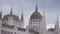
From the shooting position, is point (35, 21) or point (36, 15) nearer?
point (35, 21)

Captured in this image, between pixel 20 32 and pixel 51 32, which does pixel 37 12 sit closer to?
pixel 51 32

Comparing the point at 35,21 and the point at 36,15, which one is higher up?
the point at 36,15

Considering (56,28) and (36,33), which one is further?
(56,28)

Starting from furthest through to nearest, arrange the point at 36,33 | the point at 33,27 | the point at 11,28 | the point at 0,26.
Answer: the point at 33,27 → the point at 36,33 → the point at 11,28 → the point at 0,26

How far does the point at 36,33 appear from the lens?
1376cm

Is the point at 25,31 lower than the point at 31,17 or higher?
lower

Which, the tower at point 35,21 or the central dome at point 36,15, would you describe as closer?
the tower at point 35,21

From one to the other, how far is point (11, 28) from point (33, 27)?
10.6 feet

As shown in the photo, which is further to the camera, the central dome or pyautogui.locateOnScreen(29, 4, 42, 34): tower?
the central dome

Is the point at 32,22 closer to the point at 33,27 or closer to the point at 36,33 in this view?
the point at 33,27

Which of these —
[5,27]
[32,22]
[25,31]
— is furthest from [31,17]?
[5,27]

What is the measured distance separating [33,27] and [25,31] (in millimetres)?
2248

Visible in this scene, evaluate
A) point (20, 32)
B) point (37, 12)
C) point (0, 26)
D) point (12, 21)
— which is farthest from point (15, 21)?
point (0, 26)

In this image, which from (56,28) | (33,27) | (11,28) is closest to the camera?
(11,28)
